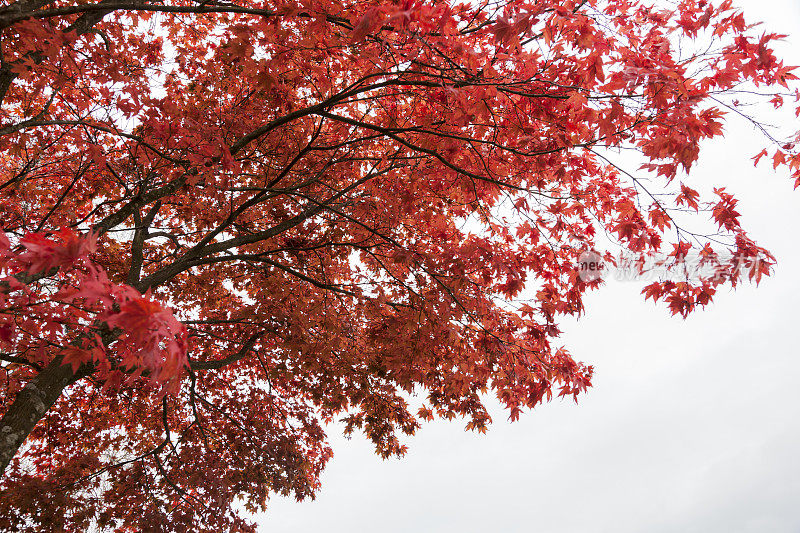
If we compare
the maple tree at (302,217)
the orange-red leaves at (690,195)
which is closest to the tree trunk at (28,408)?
the maple tree at (302,217)

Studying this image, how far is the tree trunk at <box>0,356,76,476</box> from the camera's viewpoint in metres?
5.34

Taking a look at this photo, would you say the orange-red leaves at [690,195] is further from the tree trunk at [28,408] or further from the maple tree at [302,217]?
the tree trunk at [28,408]

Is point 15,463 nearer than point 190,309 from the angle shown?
Yes

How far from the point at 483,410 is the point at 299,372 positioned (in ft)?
9.87

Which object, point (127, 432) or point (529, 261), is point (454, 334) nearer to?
point (529, 261)

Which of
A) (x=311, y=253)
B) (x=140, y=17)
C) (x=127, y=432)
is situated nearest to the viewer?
(x=140, y=17)

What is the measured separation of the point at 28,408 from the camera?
5578mm

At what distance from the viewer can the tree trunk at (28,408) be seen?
17.5 ft

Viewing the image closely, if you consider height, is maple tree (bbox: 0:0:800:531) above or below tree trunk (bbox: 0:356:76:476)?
above

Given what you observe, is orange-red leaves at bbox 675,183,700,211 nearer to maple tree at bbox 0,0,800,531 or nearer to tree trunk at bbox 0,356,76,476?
maple tree at bbox 0,0,800,531

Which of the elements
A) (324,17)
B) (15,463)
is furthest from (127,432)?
(324,17)

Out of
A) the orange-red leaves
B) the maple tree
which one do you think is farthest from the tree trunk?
the orange-red leaves

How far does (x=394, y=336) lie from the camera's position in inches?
251

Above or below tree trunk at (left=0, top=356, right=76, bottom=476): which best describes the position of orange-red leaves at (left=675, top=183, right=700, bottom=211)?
above
